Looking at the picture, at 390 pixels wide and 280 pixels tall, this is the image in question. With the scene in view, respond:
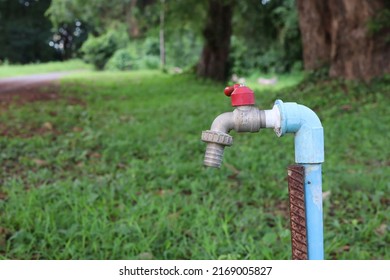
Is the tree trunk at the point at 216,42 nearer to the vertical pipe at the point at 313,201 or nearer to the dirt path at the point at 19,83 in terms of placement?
the dirt path at the point at 19,83

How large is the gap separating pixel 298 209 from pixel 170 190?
2438 mm

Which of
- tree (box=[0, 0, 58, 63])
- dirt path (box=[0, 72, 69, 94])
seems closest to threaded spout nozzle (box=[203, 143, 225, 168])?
dirt path (box=[0, 72, 69, 94])

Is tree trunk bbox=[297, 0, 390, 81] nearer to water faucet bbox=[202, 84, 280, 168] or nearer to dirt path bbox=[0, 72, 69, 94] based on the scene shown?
dirt path bbox=[0, 72, 69, 94]

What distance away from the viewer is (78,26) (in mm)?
28453

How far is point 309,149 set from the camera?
1446 millimetres

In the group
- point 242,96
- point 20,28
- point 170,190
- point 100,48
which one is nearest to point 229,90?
point 242,96

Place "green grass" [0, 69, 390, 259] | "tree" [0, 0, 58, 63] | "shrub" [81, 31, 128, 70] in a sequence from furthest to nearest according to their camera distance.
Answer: "tree" [0, 0, 58, 63]
"shrub" [81, 31, 128, 70]
"green grass" [0, 69, 390, 259]

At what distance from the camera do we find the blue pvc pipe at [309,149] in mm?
1436

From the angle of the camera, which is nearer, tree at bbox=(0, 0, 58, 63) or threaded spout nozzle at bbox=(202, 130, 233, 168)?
threaded spout nozzle at bbox=(202, 130, 233, 168)

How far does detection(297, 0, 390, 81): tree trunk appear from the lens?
784 centimetres

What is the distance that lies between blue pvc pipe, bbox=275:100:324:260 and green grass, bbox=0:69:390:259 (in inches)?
49.4

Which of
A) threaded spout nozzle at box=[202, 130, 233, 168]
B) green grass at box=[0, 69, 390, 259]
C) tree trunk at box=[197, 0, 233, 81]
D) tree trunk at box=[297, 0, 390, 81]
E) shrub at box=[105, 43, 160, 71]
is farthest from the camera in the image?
shrub at box=[105, 43, 160, 71]

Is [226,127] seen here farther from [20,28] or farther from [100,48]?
[20,28]
